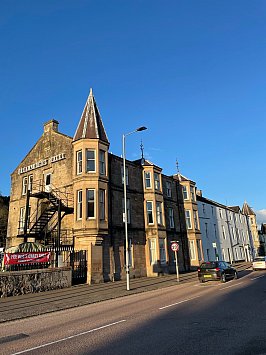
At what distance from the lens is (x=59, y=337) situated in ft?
25.3

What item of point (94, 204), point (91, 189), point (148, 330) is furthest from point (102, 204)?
point (148, 330)

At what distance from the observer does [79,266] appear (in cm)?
2223

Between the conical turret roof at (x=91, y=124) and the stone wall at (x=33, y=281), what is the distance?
11.4 m

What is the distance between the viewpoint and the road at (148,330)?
6.36 meters

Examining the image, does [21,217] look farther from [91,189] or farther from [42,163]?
[91,189]

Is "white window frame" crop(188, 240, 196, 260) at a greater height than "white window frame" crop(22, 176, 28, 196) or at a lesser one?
lesser

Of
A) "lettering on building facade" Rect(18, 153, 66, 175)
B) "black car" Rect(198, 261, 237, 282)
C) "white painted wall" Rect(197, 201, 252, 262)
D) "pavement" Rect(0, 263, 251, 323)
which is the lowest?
"pavement" Rect(0, 263, 251, 323)

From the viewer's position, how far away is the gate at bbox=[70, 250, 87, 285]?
21.7 metres

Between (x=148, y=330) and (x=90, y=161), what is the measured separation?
1813 centimetres

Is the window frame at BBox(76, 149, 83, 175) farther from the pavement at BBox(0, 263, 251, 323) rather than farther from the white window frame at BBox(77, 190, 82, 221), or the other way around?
the pavement at BBox(0, 263, 251, 323)

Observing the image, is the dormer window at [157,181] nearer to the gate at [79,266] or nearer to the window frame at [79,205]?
the window frame at [79,205]

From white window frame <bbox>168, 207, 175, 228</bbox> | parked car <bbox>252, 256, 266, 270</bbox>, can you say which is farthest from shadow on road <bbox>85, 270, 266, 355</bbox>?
white window frame <bbox>168, 207, 175, 228</bbox>

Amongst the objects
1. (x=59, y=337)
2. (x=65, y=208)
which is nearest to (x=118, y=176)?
(x=65, y=208)

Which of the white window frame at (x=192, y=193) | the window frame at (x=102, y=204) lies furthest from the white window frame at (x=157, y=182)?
the window frame at (x=102, y=204)
